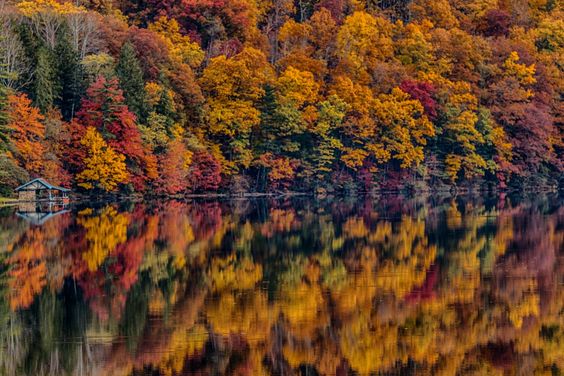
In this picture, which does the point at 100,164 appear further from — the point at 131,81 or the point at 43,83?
the point at 131,81

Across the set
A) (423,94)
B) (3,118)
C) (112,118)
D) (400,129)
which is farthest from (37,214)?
(423,94)

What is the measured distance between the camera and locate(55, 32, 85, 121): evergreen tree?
72.7 metres

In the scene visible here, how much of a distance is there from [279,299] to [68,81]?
51092mm

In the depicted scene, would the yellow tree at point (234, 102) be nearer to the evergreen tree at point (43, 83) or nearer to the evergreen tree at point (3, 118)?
the evergreen tree at point (43, 83)

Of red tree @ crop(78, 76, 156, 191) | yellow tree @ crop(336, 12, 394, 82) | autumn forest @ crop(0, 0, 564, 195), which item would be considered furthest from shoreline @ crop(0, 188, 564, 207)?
yellow tree @ crop(336, 12, 394, 82)

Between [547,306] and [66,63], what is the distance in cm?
5430

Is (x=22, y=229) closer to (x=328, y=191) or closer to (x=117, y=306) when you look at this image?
(x=117, y=306)

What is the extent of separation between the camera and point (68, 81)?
7288 cm

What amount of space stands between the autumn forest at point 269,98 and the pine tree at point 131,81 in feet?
0.39

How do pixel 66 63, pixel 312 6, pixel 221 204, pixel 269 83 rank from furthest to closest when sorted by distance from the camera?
1. pixel 312 6
2. pixel 269 83
3. pixel 66 63
4. pixel 221 204

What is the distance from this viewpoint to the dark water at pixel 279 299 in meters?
19.0

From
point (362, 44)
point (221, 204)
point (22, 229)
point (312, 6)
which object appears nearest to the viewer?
point (22, 229)

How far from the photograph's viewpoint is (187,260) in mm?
32406

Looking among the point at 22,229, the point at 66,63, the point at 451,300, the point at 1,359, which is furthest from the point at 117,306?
the point at 66,63
